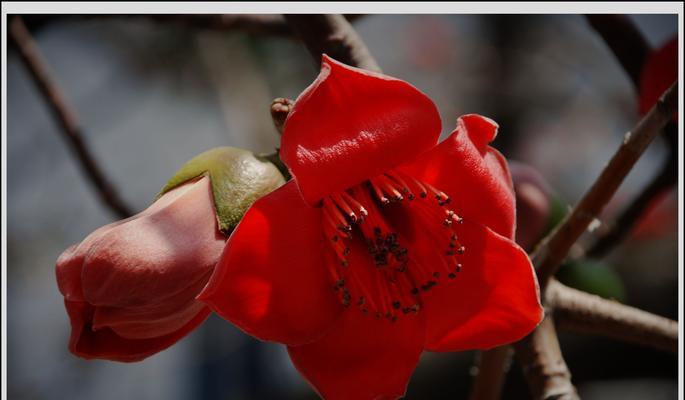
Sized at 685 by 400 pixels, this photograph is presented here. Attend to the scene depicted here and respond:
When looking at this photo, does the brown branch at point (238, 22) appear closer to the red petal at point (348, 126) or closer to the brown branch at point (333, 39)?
the brown branch at point (333, 39)

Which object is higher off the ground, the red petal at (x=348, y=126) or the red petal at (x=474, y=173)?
the red petal at (x=348, y=126)

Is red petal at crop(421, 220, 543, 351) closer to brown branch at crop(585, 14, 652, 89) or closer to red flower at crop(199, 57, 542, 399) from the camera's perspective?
red flower at crop(199, 57, 542, 399)

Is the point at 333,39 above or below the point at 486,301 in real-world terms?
above

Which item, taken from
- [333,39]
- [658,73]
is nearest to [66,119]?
[333,39]

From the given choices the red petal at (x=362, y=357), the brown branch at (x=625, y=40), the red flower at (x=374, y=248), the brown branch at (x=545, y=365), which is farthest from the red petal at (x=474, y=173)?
the brown branch at (x=625, y=40)

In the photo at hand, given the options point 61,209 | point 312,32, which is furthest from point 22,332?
point 312,32

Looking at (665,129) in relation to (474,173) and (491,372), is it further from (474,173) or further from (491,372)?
(474,173)

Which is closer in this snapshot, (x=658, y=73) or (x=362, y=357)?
(x=362, y=357)
